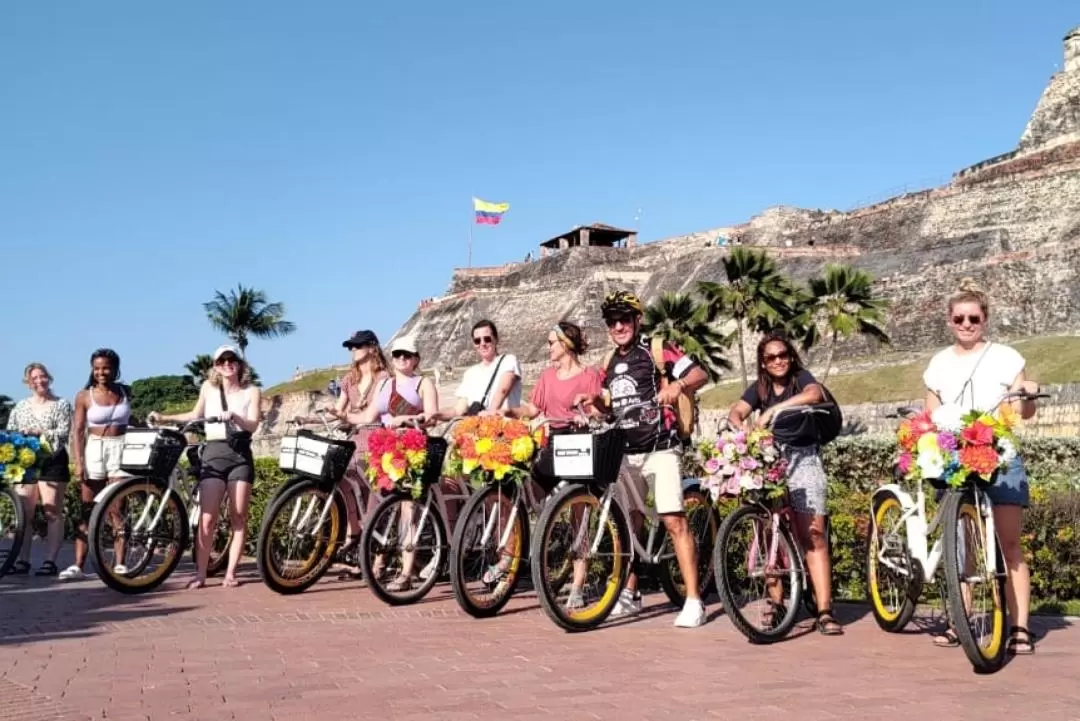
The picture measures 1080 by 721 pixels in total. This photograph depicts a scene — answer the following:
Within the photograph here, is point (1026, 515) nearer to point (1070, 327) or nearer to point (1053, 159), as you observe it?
point (1070, 327)

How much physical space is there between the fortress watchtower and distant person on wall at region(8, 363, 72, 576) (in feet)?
217

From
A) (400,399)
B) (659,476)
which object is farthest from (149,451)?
(659,476)

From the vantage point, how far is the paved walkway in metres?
4.36

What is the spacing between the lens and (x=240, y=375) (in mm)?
8688

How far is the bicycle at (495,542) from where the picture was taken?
665cm

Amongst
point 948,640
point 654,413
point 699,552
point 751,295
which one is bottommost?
point 948,640

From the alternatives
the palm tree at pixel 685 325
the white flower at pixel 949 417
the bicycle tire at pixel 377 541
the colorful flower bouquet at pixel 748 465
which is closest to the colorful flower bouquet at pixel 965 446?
the white flower at pixel 949 417

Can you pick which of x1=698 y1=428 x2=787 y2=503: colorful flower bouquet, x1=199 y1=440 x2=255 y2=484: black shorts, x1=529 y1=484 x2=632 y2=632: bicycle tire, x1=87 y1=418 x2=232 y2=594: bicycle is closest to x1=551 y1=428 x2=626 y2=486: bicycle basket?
x1=529 y1=484 x2=632 y2=632: bicycle tire

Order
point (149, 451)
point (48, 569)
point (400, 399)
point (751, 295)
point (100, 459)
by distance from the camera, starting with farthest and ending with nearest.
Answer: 1. point (751, 295)
2. point (48, 569)
3. point (100, 459)
4. point (400, 399)
5. point (149, 451)

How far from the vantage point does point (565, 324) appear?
23.4 feet

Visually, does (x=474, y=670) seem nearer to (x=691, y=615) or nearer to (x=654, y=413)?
(x=691, y=615)

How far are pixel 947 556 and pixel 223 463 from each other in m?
5.55

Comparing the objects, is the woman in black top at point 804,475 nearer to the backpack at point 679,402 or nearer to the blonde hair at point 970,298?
the backpack at point 679,402

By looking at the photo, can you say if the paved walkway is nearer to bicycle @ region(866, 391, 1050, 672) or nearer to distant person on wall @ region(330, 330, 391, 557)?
bicycle @ region(866, 391, 1050, 672)
